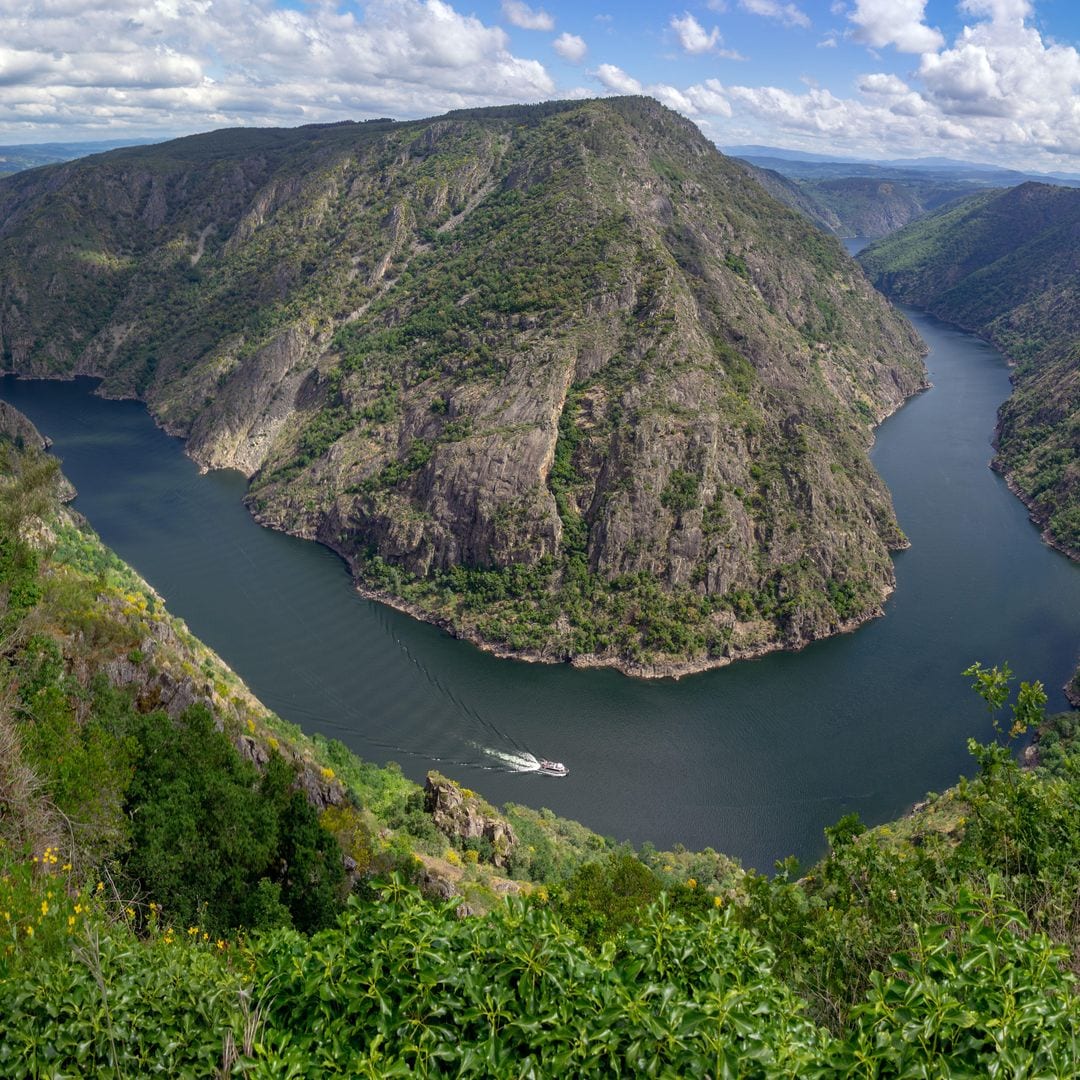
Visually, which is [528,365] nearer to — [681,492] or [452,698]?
[681,492]

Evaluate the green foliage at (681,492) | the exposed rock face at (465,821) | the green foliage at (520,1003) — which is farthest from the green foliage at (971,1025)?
the green foliage at (681,492)

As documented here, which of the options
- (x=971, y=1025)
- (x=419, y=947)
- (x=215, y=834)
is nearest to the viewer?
(x=971, y=1025)

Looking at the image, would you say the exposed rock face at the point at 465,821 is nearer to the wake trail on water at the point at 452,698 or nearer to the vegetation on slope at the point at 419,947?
the wake trail on water at the point at 452,698

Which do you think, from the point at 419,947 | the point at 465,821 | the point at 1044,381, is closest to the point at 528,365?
the point at 465,821

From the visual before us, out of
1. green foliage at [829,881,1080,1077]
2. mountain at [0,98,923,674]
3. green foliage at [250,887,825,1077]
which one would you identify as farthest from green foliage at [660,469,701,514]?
green foliage at [829,881,1080,1077]

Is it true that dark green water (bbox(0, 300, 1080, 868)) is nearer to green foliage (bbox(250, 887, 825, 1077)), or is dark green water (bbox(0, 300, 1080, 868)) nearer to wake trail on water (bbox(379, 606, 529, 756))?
wake trail on water (bbox(379, 606, 529, 756))
